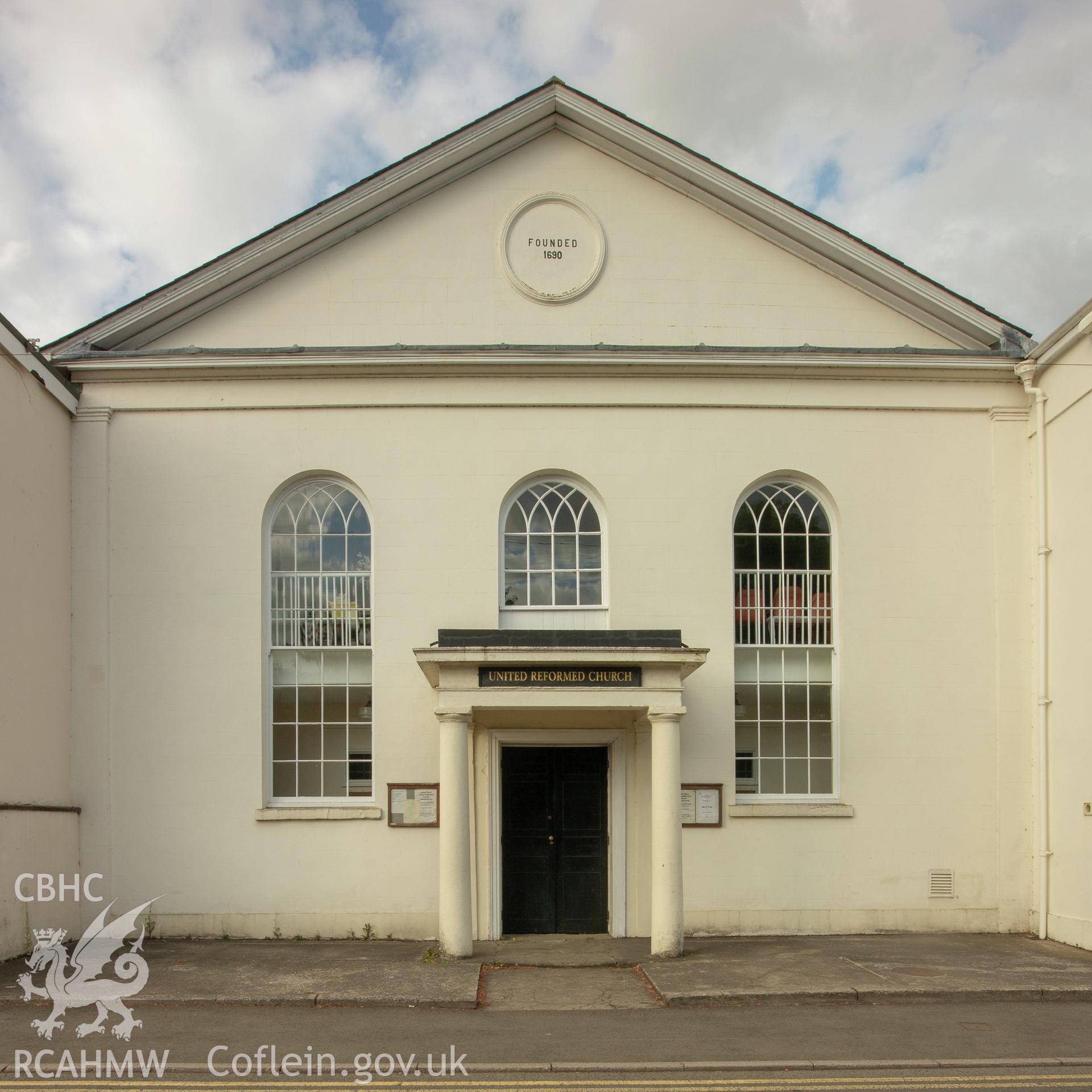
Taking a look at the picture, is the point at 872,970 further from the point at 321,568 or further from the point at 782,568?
the point at 321,568

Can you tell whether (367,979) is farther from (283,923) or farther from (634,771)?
(634,771)

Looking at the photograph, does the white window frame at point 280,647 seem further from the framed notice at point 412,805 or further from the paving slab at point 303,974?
the paving slab at point 303,974

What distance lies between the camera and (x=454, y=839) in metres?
12.4

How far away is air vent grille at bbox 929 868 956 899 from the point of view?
14.3 m

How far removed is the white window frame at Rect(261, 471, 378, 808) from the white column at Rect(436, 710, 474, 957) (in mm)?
2059

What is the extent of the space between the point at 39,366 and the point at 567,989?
9838 mm

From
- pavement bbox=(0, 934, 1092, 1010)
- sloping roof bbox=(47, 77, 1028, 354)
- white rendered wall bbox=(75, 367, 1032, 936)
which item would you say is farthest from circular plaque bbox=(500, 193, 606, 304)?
pavement bbox=(0, 934, 1092, 1010)

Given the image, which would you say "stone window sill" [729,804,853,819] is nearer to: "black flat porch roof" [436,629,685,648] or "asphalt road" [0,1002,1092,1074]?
"black flat porch roof" [436,629,685,648]

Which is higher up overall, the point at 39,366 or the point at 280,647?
the point at 39,366

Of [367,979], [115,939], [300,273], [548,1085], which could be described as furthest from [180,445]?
[548,1085]

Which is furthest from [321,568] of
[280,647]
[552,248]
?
[552,248]

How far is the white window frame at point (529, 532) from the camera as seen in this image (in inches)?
578

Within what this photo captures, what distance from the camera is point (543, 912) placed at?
1417 centimetres

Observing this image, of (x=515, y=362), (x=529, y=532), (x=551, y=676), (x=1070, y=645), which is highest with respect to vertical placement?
(x=515, y=362)
